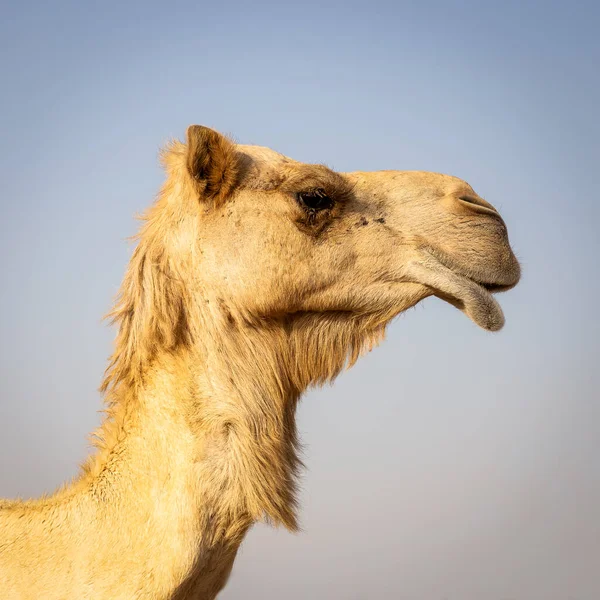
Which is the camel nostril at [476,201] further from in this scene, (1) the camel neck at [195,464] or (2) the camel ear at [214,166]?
(1) the camel neck at [195,464]

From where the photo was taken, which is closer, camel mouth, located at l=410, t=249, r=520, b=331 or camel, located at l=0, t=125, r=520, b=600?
camel, located at l=0, t=125, r=520, b=600

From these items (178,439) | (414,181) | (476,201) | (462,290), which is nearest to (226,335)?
(178,439)

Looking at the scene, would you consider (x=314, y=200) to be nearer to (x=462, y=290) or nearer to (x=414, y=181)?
(x=414, y=181)

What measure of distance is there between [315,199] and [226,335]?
2.30ft

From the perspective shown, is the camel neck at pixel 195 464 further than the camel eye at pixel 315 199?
No

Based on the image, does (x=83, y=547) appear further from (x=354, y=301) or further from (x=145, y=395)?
(x=354, y=301)

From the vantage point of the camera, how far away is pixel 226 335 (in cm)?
328

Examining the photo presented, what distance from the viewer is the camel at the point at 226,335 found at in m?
2.98

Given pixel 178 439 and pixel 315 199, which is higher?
pixel 315 199

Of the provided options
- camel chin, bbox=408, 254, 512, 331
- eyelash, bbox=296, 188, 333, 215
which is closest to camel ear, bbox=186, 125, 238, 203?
eyelash, bbox=296, 188, 333, 215

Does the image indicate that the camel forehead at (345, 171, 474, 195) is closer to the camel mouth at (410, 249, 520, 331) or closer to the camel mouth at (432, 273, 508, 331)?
the camel mouth at (410, 249, 520, 331)

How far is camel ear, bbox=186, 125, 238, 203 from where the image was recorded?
3422 millimetres

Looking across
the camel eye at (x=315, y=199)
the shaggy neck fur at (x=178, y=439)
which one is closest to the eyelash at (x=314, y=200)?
the camel eye at (x=315, y=199)

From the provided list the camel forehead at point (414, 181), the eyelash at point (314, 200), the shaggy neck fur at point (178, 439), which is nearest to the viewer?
the shaggy neck fur at point (178, 439)
